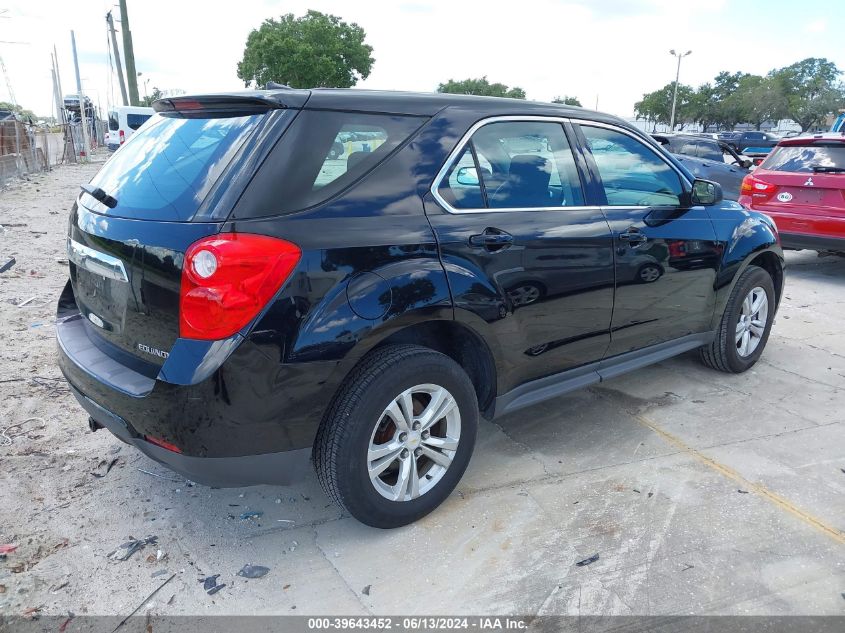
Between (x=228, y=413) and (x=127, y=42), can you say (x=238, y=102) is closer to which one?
(x=228, y=413)

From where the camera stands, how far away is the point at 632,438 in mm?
3807

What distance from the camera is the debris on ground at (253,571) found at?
8.59ft

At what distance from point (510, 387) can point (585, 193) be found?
1.11 metres

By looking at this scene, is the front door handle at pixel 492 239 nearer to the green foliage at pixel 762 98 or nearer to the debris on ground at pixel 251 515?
the debris on ground at pixel 251 515

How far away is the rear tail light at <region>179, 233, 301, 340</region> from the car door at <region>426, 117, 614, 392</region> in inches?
31.7

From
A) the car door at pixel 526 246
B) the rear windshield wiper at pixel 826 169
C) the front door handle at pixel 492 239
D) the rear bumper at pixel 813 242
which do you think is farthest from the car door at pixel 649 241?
the rear windshield wiper at pixel 826 169

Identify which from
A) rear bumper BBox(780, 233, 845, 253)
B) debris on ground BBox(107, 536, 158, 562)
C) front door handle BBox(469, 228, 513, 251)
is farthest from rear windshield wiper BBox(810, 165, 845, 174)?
debris on ground BBox(107, 536, 158, 562)

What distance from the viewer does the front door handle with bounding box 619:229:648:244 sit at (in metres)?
3.54

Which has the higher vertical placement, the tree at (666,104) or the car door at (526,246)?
the tree at (666,104)

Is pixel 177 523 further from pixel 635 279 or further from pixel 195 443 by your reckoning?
pixel 635 279

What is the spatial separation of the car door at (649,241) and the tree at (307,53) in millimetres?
44331

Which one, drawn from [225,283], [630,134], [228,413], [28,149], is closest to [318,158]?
[225,283]

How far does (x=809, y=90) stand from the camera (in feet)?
211

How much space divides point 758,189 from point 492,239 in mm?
6793
